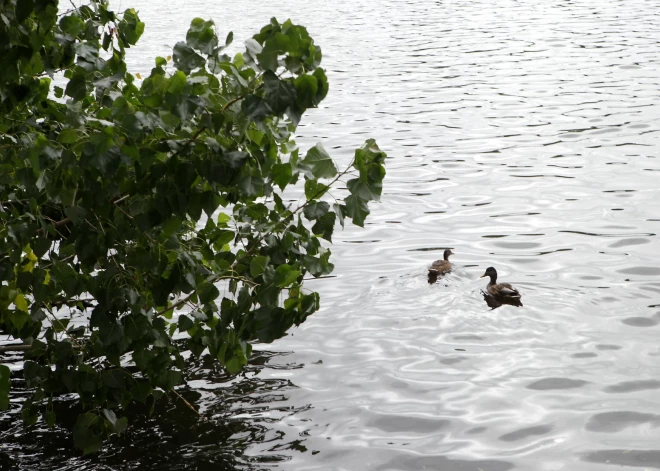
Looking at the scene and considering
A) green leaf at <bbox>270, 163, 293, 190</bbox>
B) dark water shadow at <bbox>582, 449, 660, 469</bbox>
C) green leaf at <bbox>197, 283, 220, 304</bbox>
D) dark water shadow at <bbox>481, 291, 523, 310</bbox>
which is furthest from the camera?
dark water shadow at <bbox>481, 291, 523, 310</bbox>

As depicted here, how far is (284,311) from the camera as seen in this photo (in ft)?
20.3

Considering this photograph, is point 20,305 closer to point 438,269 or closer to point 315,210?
point 315,210

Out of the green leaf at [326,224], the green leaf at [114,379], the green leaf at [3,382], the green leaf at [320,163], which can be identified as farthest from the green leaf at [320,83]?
the green leaf at [114,379]

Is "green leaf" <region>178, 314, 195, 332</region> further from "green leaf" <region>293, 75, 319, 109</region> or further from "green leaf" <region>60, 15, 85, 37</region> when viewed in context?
"green leaf" <region>293, 75, 319, 109</region>

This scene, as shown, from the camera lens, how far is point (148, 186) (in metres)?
6.02

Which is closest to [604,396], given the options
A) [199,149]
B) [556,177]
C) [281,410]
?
[281,410]

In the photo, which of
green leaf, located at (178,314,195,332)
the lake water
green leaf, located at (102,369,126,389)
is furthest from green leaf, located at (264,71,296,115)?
the lake water

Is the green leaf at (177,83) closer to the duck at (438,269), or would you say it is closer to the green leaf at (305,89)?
the green leaf at (305,89)

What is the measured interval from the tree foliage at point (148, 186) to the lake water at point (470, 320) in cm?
136

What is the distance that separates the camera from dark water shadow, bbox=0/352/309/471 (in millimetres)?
7906

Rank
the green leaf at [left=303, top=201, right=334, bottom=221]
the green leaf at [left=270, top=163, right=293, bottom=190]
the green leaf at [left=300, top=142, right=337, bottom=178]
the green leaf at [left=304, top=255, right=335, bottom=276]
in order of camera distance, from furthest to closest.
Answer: the green leaf at [left=304, top=255, right=335, bottom=276] < the green leaf at [left=303, top=201, right=334, bottom=221] < the green leaf at [left=270, top=163, right=293, bottom=190] < the green leaf at [left=300, top=142, right=337, bottom=178]

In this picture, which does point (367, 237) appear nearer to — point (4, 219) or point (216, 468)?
point (216, 468)

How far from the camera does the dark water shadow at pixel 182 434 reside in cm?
791

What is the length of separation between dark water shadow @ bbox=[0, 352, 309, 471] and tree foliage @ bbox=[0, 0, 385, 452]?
48 cm
